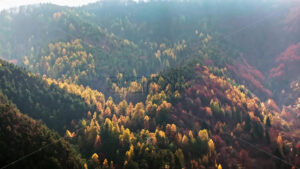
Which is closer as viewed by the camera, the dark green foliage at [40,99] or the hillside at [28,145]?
the hillside at [28,145]

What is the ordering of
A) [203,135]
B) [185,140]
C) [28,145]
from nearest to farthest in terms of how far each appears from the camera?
[28,145] < [185,140] < [203,135]

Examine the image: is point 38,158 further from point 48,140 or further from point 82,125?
→ point 82,125

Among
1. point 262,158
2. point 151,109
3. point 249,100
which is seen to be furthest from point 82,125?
point 249,100

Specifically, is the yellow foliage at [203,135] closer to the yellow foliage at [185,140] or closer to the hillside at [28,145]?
the yellow foliage at [185,140]

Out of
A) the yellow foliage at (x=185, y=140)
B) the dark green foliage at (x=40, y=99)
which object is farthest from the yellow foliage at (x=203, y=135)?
the dark green foliage at (x=40, y=99)

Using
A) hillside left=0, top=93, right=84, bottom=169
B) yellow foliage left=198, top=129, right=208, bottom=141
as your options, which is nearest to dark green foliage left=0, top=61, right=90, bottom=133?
hillside left=0, top=93, right=84, bottom=169

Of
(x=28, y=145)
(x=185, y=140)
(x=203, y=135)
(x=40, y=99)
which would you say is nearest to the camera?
(x=28, y=145)

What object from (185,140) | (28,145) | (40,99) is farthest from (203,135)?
(40,99)

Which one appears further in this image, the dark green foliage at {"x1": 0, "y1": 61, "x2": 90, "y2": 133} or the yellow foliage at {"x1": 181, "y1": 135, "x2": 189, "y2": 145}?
the dark green foliage at {"x1": 0, "y1": 61, "x2": 90, "y2": 133}

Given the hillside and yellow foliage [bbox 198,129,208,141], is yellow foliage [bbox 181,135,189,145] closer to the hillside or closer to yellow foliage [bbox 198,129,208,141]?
yellow foliage [bbox 198,129,208,141]

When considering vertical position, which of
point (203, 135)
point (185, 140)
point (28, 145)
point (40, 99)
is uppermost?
point (40, 99)

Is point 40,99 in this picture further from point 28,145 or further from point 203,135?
point 203,135
